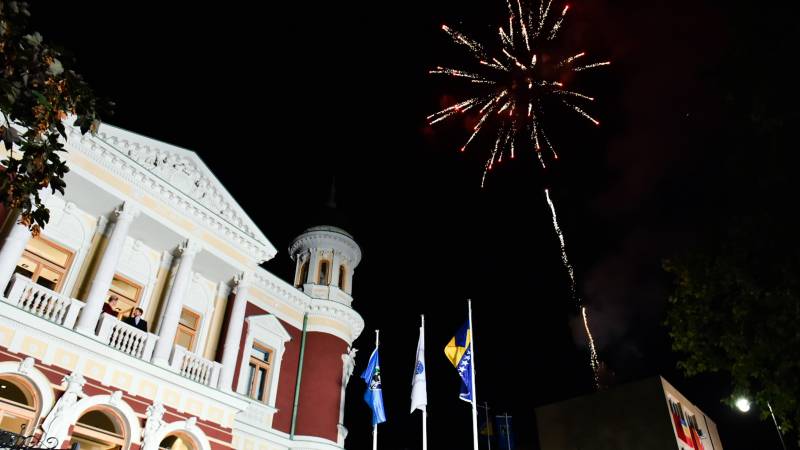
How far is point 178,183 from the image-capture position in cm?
1875

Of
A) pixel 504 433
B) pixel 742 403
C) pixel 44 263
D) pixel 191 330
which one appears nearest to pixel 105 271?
Answer: pixel 44 263

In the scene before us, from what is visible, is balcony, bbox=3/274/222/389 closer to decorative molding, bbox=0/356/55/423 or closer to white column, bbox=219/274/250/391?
white column, bbox=219/274/250/391

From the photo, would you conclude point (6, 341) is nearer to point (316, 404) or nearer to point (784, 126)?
point (316, 404)

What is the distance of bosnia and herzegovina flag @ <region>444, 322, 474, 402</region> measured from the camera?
1764 centimetres

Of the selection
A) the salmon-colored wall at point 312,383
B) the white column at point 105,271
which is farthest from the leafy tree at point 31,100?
the salmon-colored wall at point 312,383

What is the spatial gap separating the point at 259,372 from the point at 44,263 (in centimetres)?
897

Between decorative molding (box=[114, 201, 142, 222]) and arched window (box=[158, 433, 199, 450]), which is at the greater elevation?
decorative molding (box=[114, 201, 142, 222])

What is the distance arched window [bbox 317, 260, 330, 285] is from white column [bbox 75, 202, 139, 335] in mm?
10817

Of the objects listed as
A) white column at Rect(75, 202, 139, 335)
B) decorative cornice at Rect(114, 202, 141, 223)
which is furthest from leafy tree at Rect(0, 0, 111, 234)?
decorative cornice at Rect(114, 202, 141, 223)

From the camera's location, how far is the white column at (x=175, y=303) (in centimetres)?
1638

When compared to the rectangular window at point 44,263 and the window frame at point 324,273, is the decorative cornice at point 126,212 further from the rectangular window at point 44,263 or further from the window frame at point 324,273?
the window frame at point 324,273

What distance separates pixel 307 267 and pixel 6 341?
15.2 meters

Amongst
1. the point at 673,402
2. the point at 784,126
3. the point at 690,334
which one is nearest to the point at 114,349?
the point at 690,334

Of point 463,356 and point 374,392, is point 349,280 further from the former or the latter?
point 463,356
